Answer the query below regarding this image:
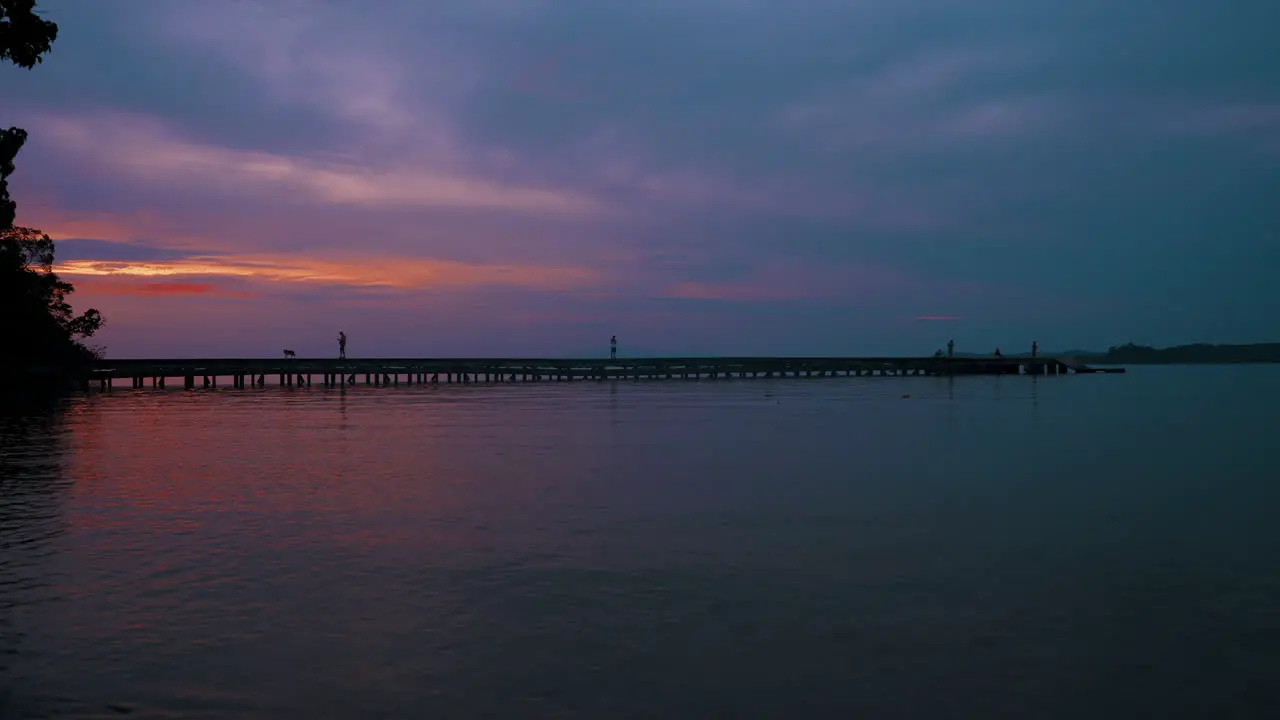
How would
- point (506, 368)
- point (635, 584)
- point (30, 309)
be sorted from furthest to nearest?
point (506, 368), point (30, 309), point (635, 584)

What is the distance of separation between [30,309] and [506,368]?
52.6 m

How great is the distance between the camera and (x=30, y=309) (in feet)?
182

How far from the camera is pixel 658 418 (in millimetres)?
42438

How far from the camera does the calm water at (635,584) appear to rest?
26.9 ft

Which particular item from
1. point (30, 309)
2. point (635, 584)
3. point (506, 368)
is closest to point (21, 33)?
point (635, 584)

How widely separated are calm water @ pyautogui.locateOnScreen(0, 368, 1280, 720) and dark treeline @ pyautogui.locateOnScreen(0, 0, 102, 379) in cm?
2444

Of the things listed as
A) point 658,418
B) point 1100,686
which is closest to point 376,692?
point 1100,686

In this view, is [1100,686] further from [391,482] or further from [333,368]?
[333,368]

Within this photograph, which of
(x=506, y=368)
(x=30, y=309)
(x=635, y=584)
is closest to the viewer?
(x=635, y=584)

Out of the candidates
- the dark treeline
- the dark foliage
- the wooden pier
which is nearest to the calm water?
the dark foliage

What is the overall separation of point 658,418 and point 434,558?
2929 centimetres

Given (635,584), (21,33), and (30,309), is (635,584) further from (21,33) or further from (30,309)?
(30,309)

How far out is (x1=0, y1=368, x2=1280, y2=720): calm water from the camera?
8.20 metres

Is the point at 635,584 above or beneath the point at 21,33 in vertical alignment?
beneath
